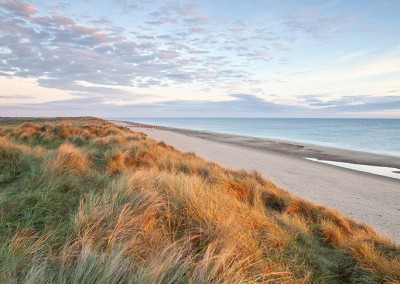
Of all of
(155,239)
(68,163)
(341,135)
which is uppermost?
(68,163)

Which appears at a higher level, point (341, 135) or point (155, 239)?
point (155, 239)

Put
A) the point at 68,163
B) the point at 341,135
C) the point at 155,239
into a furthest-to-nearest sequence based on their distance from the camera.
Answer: the point at 341,135, the point at 68,163, the point at 155,239

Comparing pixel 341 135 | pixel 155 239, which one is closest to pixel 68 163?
pixel 155 239

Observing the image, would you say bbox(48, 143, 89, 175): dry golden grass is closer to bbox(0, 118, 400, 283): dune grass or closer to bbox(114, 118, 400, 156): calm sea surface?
bbox(0, 118, 400, 283): dune grass

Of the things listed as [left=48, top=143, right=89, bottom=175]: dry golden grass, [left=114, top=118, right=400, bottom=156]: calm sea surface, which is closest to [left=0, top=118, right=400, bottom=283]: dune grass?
[left=48, top=143, right=89, bottom=175]: dry golden grass

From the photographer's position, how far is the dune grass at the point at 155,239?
2406 mm

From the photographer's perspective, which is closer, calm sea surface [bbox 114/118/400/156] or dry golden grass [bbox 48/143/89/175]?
dry golden grass [bbox 48/143/89/175]

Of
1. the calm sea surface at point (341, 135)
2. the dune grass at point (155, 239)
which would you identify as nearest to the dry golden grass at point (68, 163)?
the dune grass at point (155, 239)

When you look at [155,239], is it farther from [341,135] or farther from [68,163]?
[341,135]

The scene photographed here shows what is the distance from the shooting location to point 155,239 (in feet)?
10.7

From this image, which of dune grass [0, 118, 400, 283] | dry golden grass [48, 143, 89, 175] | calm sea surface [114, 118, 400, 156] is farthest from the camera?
calm sea surface [114, 118, 400, 156]

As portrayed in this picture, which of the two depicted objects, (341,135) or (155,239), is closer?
(155,239)

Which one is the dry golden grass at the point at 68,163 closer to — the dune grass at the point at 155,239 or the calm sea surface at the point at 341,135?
the dune grass at the point at 155,239

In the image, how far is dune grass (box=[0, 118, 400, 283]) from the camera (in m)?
2.41
